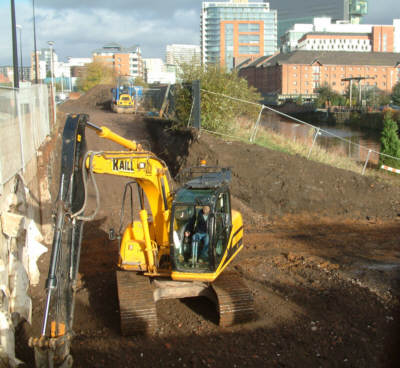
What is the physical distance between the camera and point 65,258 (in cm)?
609

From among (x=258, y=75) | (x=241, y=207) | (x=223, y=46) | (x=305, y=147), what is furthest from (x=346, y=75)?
(x=241, y=207)

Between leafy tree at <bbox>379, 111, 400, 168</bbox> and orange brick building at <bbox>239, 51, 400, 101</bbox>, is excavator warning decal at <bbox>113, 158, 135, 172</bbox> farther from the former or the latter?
orange brick building at <bbox>239, 51, 400, 101</bbox>

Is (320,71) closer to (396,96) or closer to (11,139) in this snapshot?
(396,96)

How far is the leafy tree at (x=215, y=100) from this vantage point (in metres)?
→ 20.1

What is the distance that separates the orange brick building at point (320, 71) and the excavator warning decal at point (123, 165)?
9087cm

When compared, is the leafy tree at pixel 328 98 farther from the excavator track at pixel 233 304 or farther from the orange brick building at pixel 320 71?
the excavator track at pixel 233 304

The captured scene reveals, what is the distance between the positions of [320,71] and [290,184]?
89445 millimetres

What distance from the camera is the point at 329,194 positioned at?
56.9ft

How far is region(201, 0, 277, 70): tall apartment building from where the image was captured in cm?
16338

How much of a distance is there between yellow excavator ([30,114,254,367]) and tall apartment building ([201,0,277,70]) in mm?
155723

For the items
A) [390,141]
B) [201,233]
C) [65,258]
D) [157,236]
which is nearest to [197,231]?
[201,233]

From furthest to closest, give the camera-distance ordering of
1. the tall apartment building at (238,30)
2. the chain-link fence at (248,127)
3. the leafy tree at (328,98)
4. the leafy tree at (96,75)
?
1. the tall apartment building at (238,30)
2. the leafy tree at (328,98)
3. the leafy tree at (96,75)
4. the chain-link fence at (248,127)

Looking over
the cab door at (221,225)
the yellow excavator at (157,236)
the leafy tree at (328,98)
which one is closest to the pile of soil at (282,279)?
the yellow excavator at (157,236)

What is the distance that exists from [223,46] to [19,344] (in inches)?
6417
